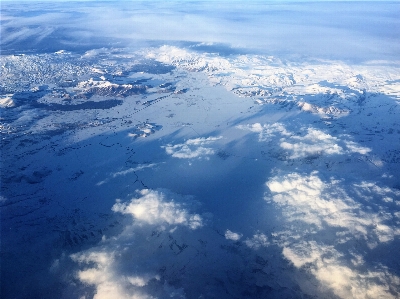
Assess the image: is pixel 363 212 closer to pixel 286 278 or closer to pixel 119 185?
pixel 286 278

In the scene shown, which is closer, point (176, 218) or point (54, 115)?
point (176, 218)

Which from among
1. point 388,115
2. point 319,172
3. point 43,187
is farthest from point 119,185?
point 388,115

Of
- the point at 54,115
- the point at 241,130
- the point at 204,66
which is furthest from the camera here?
the point at 204,66

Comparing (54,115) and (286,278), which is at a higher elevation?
(54,115)

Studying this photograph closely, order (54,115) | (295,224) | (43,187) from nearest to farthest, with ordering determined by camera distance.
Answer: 1. (295,224)
2. (43,187)
3. (54,115)

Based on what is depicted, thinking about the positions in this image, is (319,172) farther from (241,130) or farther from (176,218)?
(176,218)

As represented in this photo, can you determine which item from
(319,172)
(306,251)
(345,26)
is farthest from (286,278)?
(345,26)
